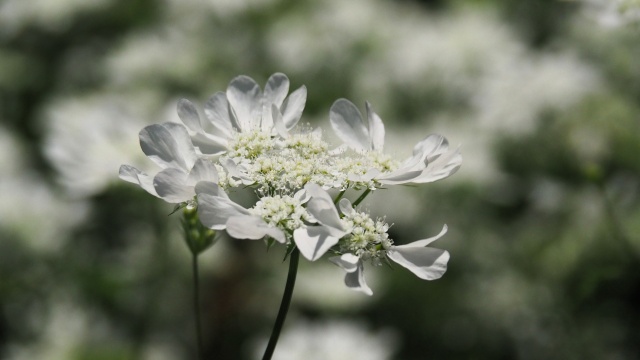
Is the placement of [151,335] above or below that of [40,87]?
below

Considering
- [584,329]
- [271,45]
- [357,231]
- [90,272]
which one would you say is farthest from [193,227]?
[271,45]

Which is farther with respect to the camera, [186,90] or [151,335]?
[186,90]

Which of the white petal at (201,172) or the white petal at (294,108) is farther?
the white petal at (294,108)

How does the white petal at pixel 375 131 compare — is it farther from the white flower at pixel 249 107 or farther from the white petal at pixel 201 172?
the white petal at pixel 201 172

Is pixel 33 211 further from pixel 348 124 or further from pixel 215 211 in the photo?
pixel 215 211

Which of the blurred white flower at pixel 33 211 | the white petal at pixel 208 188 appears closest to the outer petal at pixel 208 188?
the white petal at pixel 208 188

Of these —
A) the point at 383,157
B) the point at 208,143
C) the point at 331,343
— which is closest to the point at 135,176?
the point at 208,143

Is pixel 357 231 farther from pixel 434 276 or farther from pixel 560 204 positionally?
pixel 560 204
